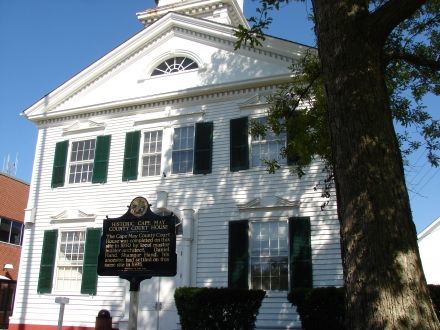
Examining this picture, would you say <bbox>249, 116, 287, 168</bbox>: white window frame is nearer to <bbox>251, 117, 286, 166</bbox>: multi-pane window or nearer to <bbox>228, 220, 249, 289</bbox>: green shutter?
<bbox>251, 117, 286, 166</bbox>: multi-pane window

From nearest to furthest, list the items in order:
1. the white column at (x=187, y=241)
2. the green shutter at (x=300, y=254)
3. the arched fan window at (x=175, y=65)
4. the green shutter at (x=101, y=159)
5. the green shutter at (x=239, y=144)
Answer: the green shutter at (x=300, y=254) → the white column at (x=187, y=241) → the green shutter at (x=239, y=144) → the green shutter at (x=101, y=159) → the arched fan window at (x=175, y=65)

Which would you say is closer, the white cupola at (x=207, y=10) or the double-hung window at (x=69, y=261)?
the double-hung window at (x=69, y=261)

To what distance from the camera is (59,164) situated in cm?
1809

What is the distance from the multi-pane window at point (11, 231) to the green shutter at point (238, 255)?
1681 centimetres

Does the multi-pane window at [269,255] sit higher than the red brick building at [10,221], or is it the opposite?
the red brick building at [10,221]

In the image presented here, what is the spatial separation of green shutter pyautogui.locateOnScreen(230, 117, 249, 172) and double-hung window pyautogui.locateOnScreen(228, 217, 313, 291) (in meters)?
1.77

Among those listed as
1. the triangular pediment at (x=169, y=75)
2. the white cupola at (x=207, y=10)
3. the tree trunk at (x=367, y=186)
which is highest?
the white cupola at (x=207, y=10)

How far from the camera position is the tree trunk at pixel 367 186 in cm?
502

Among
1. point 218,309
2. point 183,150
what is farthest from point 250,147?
point 218,309

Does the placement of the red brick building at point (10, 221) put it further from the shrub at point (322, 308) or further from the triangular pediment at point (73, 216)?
the shrub at point (322, 308)

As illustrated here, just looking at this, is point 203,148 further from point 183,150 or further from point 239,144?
point 239,144

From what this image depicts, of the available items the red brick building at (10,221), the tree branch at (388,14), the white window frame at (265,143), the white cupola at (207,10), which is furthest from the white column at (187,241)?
the red brick building at (10,221)

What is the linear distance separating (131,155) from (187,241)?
145 inches

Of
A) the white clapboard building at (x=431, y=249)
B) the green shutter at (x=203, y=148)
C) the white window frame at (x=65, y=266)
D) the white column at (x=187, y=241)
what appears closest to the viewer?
the white column at (x=187, y=241)
